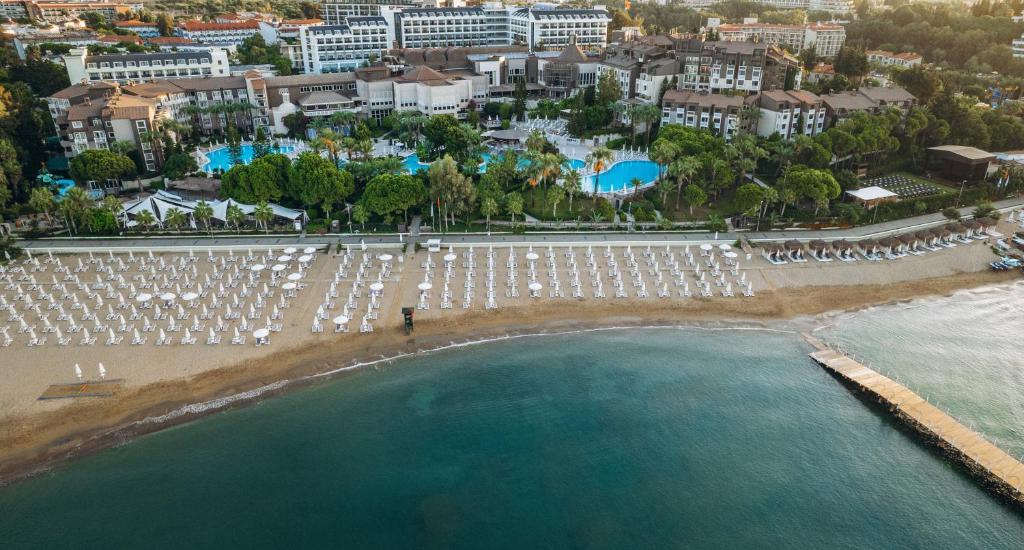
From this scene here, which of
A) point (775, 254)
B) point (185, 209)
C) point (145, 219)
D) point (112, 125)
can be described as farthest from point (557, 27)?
point (145, 219)

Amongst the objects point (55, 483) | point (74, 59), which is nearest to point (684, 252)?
point (55, 483)

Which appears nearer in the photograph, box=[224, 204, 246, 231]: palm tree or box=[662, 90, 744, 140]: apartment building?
box=[224, 204, 246, 231]: palm tree

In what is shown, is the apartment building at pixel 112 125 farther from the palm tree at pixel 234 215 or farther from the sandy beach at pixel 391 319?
the sandy beach at pixel 391 319

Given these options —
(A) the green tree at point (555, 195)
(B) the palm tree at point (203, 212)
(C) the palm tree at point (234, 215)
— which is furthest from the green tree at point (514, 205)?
(B) the palm tree at point (203, 212)

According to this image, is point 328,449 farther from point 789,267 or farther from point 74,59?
point 74,59

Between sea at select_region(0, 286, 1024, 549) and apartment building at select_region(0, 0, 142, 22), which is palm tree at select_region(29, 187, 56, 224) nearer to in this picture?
sea at select_region(0, 286, 1024, 549)

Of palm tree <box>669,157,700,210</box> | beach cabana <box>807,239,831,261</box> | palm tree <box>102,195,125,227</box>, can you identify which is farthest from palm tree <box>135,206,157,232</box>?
beach cabana <box>807,239,831,261</box>
